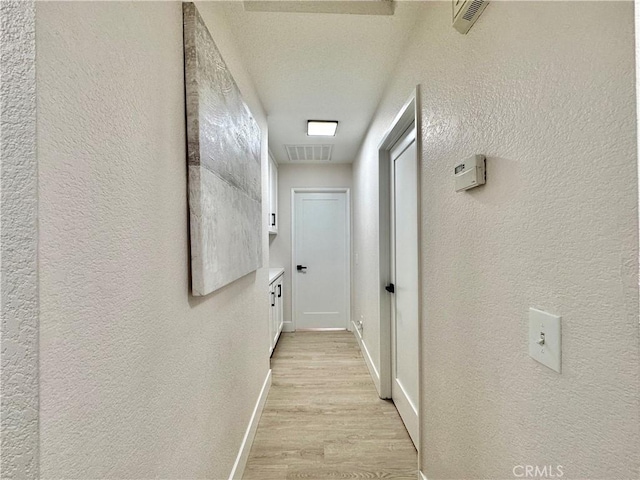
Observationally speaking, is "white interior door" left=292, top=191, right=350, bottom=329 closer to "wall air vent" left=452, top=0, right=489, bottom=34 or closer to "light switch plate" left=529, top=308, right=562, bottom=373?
"wall air vent" left=452, top=0, right=489, bottom=34

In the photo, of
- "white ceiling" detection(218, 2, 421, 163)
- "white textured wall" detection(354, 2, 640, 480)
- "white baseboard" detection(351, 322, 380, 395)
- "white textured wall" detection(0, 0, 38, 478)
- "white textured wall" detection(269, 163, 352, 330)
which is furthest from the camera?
"white textured wall" detection(269, 163, 352, 330)

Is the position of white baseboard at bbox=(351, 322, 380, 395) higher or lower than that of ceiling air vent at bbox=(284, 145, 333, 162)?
lower

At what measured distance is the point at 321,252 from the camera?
432 cm

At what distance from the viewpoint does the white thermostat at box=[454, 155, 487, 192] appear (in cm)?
97

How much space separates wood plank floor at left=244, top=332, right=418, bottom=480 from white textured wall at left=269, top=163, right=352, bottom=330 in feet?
4.95

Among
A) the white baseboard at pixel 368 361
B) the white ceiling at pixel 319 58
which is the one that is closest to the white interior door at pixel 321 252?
the white baseboard at pixel 368 361

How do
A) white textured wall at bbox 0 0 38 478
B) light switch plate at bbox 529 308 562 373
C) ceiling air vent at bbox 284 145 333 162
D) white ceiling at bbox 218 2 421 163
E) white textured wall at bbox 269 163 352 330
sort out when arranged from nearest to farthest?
white textured wall at bbox 0 0 38 478
light switch plate at bbox 529 308 562 373
white ceiling at bbox 218 2 421 163
ceiling air vent at bbox 284 145 333 162
white textured wall at bbox 269 163 352 330

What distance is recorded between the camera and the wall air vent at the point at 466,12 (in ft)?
3.10

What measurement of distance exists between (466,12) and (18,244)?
51.7 inches

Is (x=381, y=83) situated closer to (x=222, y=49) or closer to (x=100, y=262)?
(x=222, y=49)

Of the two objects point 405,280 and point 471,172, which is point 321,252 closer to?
point 405,280

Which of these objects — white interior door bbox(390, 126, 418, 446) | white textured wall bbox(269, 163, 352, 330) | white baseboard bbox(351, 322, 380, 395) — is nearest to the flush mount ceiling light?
white interior door bbox(390, 126, 418, 446)

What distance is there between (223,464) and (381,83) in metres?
2.44

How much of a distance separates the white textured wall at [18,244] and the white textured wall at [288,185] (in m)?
3.79
